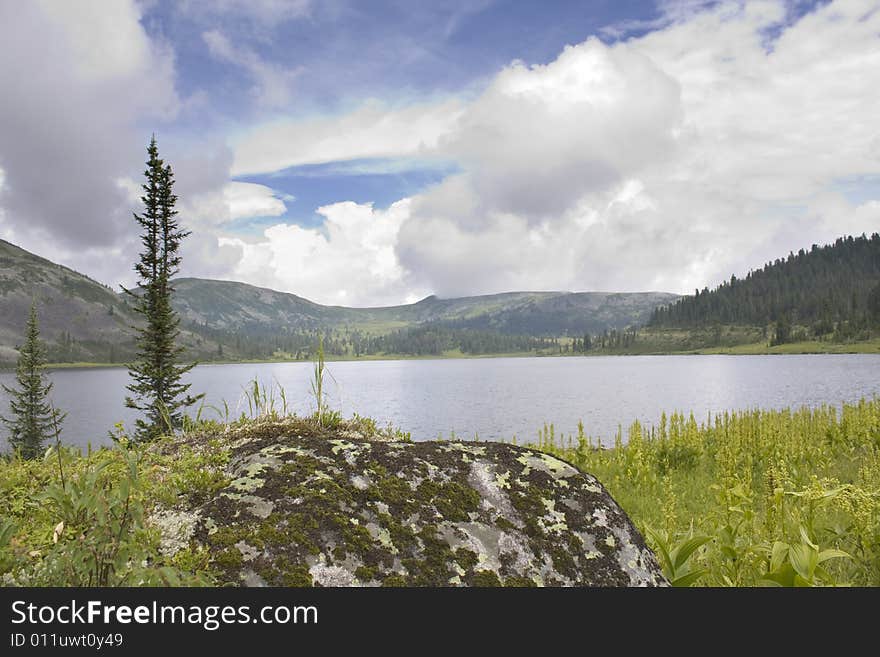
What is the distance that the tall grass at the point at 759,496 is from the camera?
4527mm

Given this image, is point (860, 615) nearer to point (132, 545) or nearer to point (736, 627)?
point (736, 627)

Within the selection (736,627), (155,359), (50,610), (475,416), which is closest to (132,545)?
(50,610)

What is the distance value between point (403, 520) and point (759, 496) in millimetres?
10817

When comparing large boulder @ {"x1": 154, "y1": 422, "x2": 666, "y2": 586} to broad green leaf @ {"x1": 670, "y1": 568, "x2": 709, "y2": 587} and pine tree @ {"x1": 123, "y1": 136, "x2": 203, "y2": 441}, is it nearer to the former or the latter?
broad green leaf @ {"x1": 670, "y1": 568, "x2": 709, "y2": 587}

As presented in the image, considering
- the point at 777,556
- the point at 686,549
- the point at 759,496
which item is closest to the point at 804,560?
the point at 777,556

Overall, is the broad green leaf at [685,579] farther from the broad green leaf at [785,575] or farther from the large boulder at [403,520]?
the broad green leaf at [785,575]

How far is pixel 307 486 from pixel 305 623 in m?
1.28

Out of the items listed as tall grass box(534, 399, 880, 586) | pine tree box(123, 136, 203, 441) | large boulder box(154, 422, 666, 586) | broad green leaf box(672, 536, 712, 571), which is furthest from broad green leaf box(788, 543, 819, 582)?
pine tree box(123, 136, 203, 441)

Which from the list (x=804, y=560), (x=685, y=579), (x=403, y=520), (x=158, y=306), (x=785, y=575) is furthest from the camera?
(x=158, y=306)

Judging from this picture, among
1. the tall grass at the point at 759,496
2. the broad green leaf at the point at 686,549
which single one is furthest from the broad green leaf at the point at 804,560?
the broad green leaf at the point at 686,549

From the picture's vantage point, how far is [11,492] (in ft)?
13.8

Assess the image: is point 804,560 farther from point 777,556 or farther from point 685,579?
point 685,579

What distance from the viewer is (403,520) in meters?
3.76

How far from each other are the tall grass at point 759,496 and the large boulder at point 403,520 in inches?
37.4
